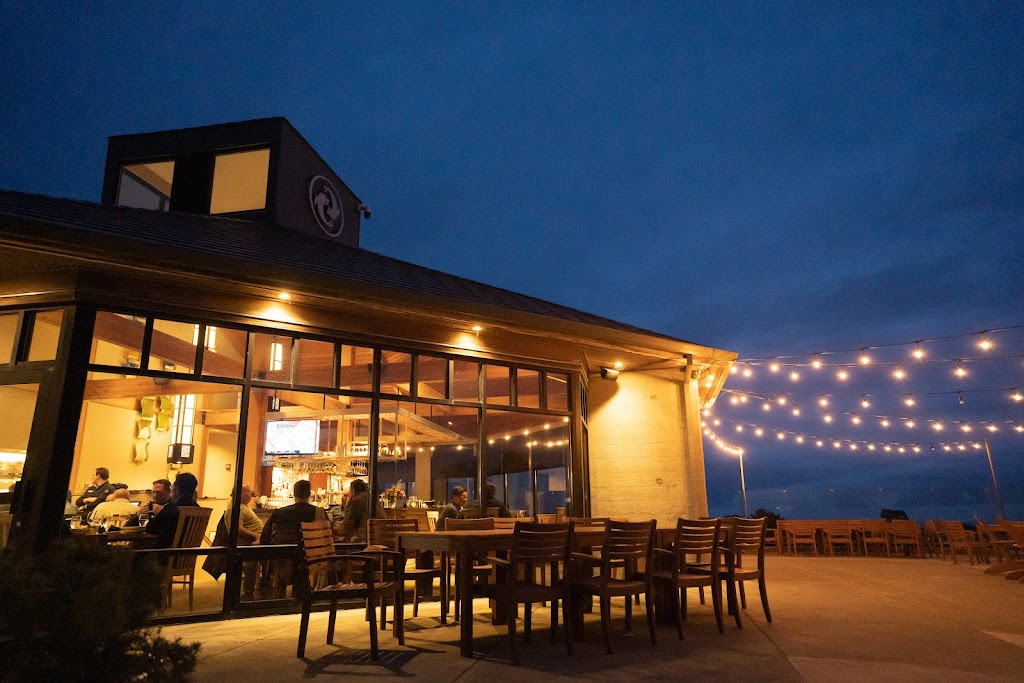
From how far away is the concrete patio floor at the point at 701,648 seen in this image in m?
4.19

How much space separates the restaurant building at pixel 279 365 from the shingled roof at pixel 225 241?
0.15 feet

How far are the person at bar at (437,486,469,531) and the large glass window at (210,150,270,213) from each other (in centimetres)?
550

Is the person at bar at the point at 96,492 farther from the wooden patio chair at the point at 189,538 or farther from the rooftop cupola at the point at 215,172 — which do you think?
the rooftop cupola at the point at 215,172

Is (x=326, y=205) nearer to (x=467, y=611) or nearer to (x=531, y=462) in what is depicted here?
(x=531, y=462)

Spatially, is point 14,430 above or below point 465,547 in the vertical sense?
above

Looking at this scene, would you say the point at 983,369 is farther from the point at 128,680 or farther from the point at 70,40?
the point at 70,40

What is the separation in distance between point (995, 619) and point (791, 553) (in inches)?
391

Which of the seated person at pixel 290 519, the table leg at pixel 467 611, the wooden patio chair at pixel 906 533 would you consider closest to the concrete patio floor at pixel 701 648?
the table leg at pixel 467 611

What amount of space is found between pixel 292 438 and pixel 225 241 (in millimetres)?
2827

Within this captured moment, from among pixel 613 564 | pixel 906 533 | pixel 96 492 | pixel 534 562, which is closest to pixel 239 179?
pixel 96 492

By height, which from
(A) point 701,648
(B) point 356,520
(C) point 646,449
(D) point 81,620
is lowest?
(A) point 701,648

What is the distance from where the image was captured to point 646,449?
10.5 meters

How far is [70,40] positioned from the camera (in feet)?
356

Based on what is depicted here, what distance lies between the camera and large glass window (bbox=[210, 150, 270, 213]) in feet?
33.3
